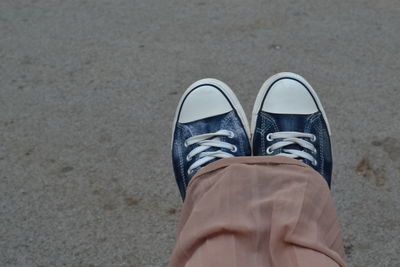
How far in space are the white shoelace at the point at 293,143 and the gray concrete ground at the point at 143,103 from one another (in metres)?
0.25

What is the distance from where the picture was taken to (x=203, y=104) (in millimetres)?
2066

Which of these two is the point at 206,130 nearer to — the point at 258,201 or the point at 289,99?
the point at 289,99

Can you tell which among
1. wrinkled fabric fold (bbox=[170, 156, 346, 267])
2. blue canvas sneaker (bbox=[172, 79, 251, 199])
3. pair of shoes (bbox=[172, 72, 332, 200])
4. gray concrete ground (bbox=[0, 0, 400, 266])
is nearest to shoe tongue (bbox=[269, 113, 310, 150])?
pair of shoes (bbox=[172, 72, 332, 200])

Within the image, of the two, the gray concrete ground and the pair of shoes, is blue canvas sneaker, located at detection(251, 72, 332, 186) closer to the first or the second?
the pair of shoes

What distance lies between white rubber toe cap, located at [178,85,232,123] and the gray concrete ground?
0.67ft

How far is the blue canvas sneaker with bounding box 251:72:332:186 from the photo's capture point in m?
1.84

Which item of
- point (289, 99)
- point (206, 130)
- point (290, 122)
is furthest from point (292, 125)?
point (206, 130)

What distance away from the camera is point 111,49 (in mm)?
2750

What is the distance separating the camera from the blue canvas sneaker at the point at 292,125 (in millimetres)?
1838

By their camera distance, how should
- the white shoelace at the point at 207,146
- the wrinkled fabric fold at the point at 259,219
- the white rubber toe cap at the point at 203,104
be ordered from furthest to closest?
the white rubber toe cap at the point at 203,104 < the white shoelace at the point at 207,146 < the wrinkled fabric fold at the point at 259,219

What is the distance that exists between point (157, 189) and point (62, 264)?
0.42 metres

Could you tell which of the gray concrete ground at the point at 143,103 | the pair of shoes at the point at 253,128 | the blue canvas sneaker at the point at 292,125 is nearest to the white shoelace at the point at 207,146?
the pair of shoes at the point at 253,128

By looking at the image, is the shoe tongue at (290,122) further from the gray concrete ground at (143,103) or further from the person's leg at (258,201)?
the gray concrete ground at (143,103)

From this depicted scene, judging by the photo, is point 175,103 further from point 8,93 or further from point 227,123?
point 8,93
